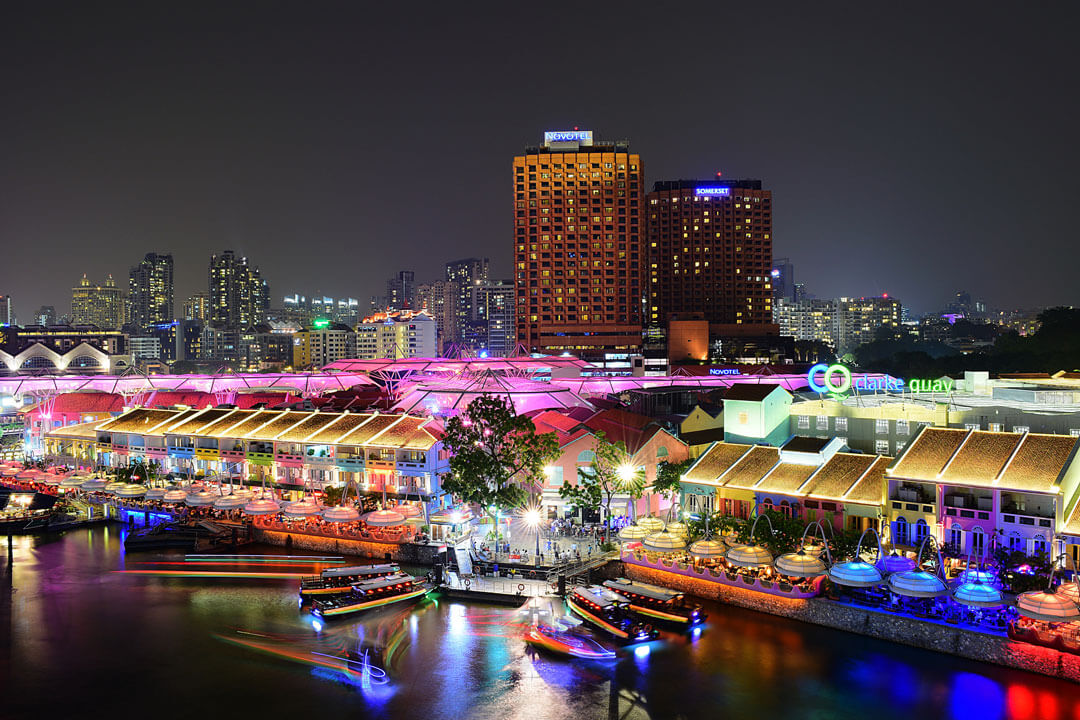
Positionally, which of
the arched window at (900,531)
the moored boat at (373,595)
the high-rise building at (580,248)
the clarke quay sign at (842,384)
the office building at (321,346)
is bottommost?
the moored boat at (373,595)

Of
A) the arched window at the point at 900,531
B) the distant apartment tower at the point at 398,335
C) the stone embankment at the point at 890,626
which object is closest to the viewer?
the stone embankment at the point at 890,626

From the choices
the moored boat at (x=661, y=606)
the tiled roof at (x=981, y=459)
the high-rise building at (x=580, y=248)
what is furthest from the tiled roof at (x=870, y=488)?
the high-rise building at (x=580, y=248)

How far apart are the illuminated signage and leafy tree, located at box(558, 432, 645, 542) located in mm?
96842

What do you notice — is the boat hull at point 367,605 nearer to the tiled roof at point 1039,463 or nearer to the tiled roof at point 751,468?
the tiled roof at point 751,468

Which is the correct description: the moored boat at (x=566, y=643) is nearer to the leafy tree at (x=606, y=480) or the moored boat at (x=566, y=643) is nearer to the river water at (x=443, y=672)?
the river water at (x=443, y=672)

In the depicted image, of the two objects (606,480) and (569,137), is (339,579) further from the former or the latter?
(569,137)

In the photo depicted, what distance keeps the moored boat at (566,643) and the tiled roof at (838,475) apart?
444 inches

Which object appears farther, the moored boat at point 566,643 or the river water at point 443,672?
the moored boat at point 566,643

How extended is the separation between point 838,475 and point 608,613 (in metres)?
11.8

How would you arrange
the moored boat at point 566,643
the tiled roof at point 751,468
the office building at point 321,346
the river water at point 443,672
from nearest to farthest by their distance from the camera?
the river water at point 443,672, the moored boat at point 566,643, the tiled roof at point 751,468, the office building at point 321,346

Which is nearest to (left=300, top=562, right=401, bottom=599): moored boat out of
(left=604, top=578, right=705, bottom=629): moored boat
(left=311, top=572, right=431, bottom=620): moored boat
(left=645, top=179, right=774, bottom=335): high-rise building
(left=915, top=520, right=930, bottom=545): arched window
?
(left=311, top=572, right=431, bottom=620): moored boat

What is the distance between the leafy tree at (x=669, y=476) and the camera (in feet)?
115

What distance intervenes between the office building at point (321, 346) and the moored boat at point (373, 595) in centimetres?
14622

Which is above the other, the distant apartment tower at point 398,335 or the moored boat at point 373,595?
the distant apartment tower at point 398,335
